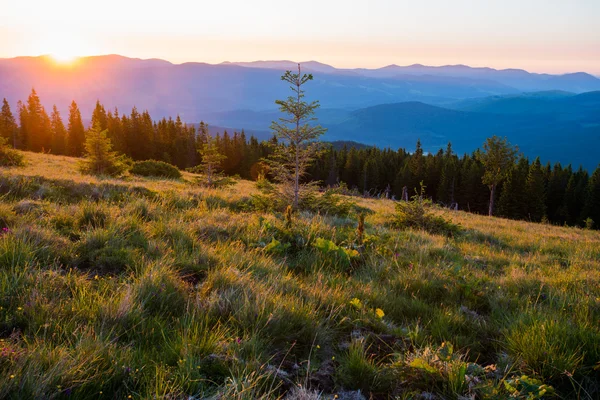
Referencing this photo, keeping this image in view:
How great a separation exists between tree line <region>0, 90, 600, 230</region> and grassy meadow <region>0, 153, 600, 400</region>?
161ft

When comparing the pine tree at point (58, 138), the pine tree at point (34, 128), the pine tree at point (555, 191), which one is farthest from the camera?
the pine tree at point (555, 191)

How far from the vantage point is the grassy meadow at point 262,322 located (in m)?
1.97

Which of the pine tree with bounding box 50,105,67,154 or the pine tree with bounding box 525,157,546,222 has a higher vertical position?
the pine tree with bounding box 50,105,67,154

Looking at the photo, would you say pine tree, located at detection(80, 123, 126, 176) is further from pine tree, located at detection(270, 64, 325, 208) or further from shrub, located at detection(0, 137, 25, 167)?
pine tree, located at detection(270, 64, 325, 208)

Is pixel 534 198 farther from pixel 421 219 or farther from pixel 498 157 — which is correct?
pixel 421 219

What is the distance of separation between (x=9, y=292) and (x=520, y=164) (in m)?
75.7

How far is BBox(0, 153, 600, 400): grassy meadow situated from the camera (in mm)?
1968

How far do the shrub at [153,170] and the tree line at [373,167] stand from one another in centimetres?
2084

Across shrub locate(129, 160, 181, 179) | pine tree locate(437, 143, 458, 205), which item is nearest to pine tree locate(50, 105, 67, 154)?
shrub locate(129, 160, 181, 179)

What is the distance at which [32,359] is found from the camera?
72.4 inches

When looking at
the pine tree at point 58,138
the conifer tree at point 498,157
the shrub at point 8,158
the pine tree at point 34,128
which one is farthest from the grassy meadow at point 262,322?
the pine tree at point 34,128

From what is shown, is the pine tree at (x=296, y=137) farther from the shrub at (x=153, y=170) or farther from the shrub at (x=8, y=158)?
the shrub at (x=153, y=170)

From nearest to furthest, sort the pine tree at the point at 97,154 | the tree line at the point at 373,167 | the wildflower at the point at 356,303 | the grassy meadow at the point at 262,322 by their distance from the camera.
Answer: the grassy meadow at the point at 262,322, the wildflower at the point at 356,303, the pine tree at the point at 97,154, the tree line at the point at 373,167

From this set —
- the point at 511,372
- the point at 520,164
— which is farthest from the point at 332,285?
the point at 520,164
